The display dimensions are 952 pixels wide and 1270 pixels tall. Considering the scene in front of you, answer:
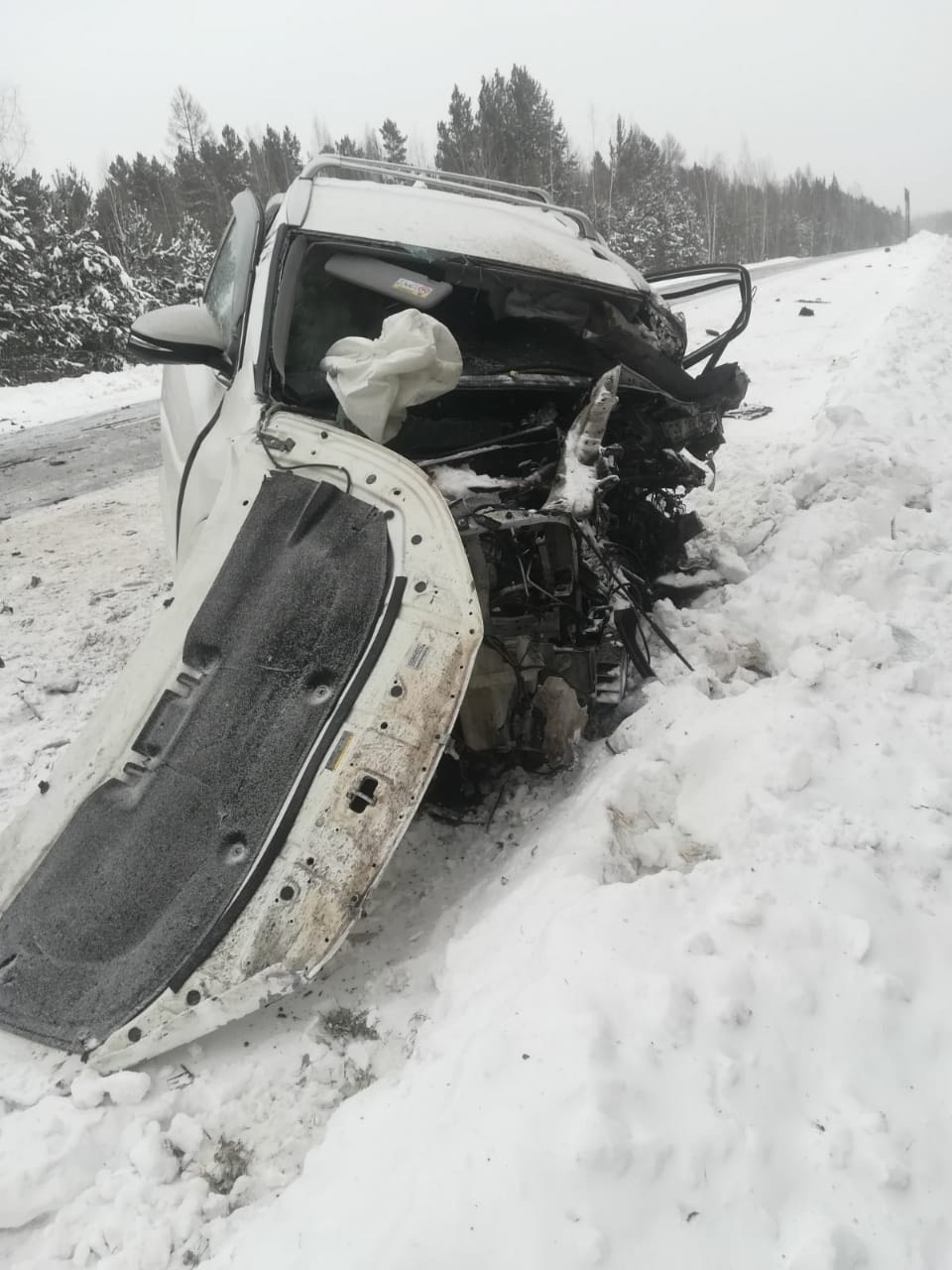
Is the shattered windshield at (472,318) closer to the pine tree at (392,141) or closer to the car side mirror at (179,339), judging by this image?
the car side mirror at (179,339)

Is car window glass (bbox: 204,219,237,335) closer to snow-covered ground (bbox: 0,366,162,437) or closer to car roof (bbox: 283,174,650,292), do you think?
car roof (bbox: 283,174,650,292)

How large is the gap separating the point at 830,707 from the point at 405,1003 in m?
1.54

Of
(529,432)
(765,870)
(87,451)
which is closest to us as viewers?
(765,870)

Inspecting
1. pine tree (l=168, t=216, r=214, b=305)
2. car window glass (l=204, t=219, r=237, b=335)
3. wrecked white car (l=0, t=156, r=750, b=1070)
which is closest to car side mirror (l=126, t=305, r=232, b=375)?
wrecked white car (l=0, t=156, r=750, b=1070)

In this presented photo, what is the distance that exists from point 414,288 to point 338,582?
4.33 feet

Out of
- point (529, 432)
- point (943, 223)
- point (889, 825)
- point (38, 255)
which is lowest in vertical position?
point (889, 825)

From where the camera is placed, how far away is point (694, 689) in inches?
103

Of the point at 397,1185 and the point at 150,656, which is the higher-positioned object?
the point at 150,656

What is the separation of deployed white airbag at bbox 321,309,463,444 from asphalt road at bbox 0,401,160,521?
428 cm

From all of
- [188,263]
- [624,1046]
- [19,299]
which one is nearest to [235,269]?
[624,1046]

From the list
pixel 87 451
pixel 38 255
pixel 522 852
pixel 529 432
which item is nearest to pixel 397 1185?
pixel 522 852

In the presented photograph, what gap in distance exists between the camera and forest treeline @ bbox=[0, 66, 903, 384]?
15.5 metres

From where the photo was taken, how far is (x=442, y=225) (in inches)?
116

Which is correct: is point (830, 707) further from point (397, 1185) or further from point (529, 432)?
point (397, 1185)
